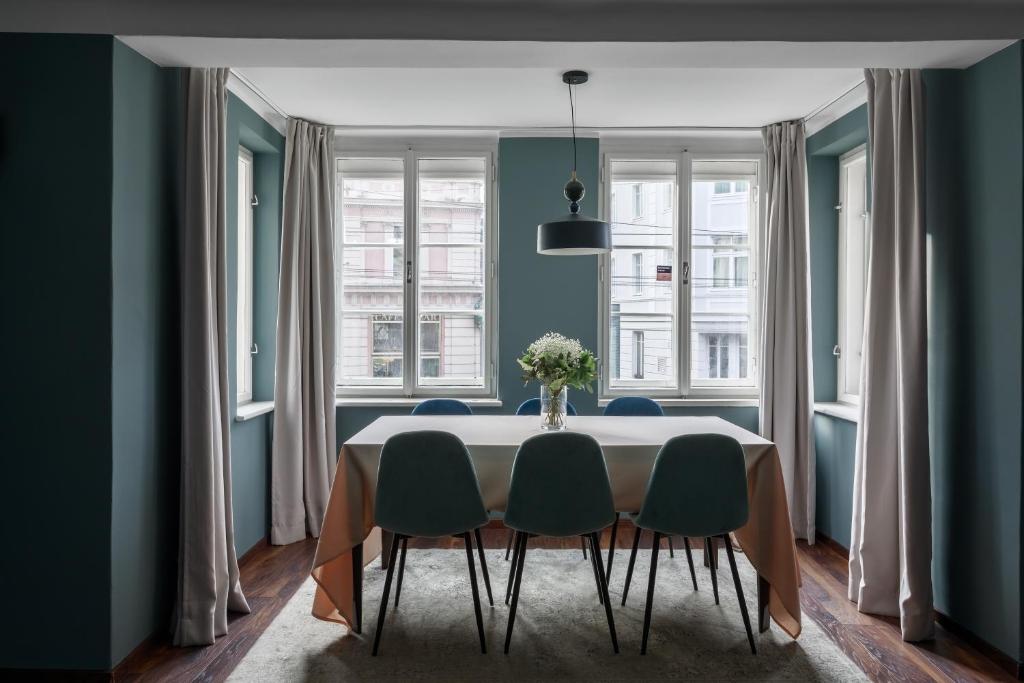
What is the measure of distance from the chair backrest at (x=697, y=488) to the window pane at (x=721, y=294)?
217 cm

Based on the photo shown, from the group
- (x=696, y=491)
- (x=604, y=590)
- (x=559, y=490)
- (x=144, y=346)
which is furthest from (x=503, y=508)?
Answer: (x=144, y=346)

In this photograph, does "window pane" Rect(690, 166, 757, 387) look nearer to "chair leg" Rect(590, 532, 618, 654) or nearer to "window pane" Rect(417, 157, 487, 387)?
"window pane" Rect(417, 157, 487, 387)

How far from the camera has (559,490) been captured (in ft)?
8.94

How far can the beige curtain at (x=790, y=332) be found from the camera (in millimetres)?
4293

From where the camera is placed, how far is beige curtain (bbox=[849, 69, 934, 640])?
2.93 meters

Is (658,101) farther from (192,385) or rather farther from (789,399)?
(192,385)

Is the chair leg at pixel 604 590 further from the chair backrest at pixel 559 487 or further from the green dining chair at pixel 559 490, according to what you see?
the chair backrest at pixel 559 487

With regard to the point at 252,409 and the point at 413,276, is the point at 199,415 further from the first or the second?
the point at 413,276

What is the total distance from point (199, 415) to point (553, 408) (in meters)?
1.64

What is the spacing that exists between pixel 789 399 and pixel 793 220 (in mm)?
1171
